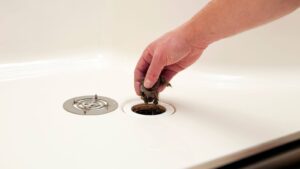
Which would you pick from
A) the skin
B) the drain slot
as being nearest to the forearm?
the skin

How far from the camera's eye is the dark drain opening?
1.99 feet

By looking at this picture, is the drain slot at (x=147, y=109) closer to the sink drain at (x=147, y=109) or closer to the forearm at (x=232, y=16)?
the sink drain at (x=147, y=109)

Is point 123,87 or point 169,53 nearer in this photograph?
point 169,53

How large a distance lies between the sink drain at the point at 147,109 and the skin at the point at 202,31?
27 mm

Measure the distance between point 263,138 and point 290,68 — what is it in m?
0.30

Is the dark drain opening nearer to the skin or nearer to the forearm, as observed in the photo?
the skin

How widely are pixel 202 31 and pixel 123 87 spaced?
24 cm

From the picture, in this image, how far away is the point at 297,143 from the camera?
0.52 metres

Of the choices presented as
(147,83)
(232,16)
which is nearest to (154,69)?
(147,83)

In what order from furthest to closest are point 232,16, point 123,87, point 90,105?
point 123,87 → point 90,105 → point 232,16

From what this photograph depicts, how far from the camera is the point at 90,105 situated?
61cm

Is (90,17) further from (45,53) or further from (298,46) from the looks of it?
(298,46)

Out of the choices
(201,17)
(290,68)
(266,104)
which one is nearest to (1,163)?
(201,17)

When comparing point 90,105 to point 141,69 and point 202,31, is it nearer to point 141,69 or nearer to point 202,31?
point 141,69
